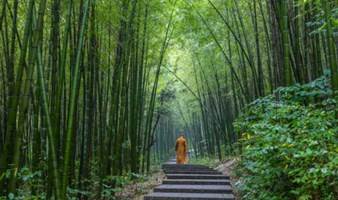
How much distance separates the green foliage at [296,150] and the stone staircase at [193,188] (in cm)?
89

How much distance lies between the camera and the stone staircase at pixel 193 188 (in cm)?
452

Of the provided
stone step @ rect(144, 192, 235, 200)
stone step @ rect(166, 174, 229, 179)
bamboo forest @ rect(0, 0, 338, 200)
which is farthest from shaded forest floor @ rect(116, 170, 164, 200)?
stone step @ rect(144, 192, 235, 200)

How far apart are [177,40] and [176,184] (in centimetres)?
458

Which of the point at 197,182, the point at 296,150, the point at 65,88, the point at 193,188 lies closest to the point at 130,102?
the point at 65,88

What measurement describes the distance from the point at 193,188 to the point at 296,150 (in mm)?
2417

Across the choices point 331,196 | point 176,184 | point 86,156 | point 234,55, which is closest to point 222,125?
point 234,55

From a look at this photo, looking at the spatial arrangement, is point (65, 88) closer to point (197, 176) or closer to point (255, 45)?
point (197, 176)

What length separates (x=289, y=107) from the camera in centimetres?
324

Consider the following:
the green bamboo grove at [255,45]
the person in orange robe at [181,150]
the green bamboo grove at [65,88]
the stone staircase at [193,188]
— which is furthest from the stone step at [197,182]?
the person in orange robe at [181,150]

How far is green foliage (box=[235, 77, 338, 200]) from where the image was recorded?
2.61 m

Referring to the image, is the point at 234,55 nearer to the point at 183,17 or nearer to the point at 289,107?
the point at 183,17

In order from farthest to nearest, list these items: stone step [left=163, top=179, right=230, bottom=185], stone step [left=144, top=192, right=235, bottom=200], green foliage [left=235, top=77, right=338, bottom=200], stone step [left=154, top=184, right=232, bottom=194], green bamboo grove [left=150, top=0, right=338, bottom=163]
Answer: stone step [left=163, top=179, right=230, bottom=185] → stone step [left=154, top=184, right=232, bottom=194] → stone step [left=144, top=192, right=235, bottom=200] → green bamboo grove [left=150, top=0, right=338, bottom=163] → green foliage [left=235, top=77, right=338, bottom=200]

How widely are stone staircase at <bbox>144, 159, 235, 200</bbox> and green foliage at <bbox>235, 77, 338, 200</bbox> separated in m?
0.89

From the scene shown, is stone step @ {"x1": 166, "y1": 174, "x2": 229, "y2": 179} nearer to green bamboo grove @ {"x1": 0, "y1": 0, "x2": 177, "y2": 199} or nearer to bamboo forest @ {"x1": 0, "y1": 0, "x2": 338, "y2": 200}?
bamboo forest @ {"x1": 0, "y1": 0, "x2": 338, "y2": 200}
